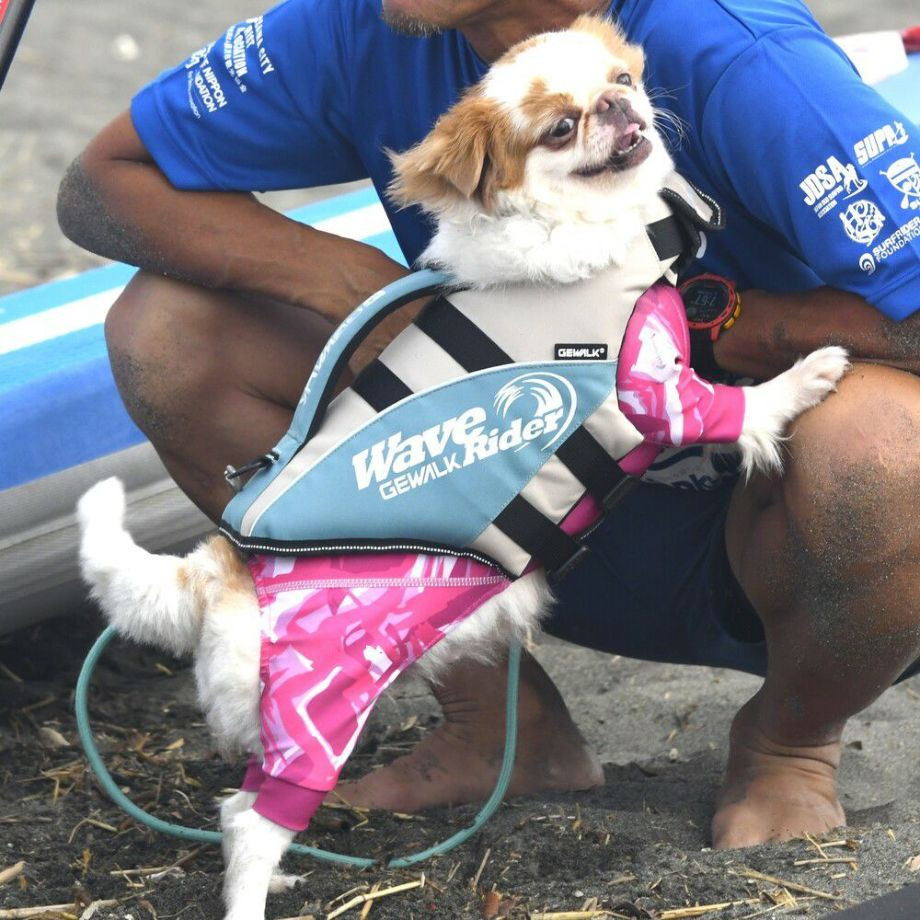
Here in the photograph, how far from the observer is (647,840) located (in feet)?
7.20

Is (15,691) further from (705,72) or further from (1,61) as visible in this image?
(705,72)

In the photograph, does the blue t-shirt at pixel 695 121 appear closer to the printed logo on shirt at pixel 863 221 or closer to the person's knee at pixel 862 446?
the printed logo on shirt at pixel 863 221

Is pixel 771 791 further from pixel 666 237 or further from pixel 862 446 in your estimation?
pixel 666 237

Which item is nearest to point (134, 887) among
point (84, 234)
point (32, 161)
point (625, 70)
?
point (84, 234)

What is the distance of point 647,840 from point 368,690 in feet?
1.81

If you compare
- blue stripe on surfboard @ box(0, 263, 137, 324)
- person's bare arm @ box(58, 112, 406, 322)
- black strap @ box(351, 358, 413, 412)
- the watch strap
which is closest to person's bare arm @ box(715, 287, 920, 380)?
the watch strap

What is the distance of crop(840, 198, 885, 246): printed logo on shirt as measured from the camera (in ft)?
6.43

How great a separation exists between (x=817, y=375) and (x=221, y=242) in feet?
3.46

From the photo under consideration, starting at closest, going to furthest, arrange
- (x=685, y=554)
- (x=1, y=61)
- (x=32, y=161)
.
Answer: (x=1, y=61)
(x=685, y=554)
(x=32, y=161)

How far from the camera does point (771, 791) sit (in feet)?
7.34

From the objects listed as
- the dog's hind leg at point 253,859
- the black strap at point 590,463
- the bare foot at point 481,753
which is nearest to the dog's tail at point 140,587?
the dog's hind leg at point 253,859

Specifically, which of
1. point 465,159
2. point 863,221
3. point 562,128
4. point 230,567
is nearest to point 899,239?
point 863,221

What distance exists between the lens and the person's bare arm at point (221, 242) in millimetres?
2506

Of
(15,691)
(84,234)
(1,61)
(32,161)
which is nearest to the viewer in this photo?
(1,61)
